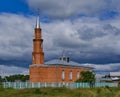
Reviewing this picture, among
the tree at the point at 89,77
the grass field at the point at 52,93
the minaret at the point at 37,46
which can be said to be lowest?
the grass field at the point at 52,93

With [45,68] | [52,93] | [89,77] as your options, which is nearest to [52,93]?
[52,93]

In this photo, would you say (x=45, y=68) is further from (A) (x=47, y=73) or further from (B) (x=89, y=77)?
(B) (x=89, y=77)

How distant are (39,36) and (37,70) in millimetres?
7264

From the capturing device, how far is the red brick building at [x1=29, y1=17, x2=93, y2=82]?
75000 mm

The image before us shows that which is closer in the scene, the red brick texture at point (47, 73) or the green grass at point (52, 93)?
the green grass at point (52, 93)

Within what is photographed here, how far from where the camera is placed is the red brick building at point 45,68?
246ft

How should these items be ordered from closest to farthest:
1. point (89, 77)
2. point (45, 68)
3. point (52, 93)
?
point (52, 93) < point (89, 77) < point (45, 68)

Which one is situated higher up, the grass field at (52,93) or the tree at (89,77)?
the tree at (89,77)

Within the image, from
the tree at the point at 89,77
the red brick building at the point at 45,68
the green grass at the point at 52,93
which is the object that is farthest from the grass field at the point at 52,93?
the red brick building at the point at 45,68

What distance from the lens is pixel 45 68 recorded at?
252 feet

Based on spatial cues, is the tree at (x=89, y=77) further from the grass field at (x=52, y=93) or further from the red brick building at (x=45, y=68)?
the grass field at (x=52, y=93)

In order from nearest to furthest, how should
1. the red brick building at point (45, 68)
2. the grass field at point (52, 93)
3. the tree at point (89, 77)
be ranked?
the grass field at point (52, 93)
the tree at point (89, 77)
the red brick building at point (45, 68)

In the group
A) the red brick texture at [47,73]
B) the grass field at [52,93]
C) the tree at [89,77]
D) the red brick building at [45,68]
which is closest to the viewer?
the grass field at [52,93]

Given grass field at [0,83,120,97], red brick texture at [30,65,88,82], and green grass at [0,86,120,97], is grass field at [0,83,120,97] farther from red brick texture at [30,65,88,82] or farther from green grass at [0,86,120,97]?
red brick texture at [30,65,88,82]
